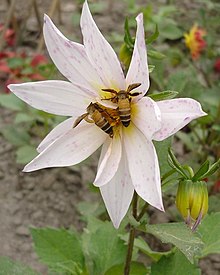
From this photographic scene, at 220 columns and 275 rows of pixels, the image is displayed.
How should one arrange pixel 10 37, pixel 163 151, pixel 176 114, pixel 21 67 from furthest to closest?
pixel 10 37 → pixel 21 67 → pixel 163 151 → pixel 176 114

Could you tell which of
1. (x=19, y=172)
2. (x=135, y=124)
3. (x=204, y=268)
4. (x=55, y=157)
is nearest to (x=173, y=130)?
(x=135, y=124)

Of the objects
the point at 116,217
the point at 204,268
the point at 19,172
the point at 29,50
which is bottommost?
the point at 204,268

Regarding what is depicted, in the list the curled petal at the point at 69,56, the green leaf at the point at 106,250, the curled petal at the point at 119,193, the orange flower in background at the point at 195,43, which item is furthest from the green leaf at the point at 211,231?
the orange flower in background at the point at 195,43

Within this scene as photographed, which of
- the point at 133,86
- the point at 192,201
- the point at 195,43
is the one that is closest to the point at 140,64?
the point at 133,86

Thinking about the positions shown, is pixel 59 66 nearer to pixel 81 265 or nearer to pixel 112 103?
pixel 112 103

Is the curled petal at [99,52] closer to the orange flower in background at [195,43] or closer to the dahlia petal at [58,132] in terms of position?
the dahlia petal at [58,132]

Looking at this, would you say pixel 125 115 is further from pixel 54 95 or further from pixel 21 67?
pixel 21 67
